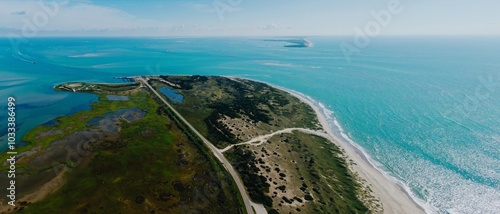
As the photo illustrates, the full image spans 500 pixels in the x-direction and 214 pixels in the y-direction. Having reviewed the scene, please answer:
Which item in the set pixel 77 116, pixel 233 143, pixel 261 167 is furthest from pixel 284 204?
pixel 77 116

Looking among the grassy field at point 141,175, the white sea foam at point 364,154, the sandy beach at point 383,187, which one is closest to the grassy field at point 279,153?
the sandy beach at point 383,187

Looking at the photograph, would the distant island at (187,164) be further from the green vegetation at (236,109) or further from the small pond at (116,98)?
the small pond at (116,98)

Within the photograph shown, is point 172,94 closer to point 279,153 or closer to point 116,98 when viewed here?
point 116,98

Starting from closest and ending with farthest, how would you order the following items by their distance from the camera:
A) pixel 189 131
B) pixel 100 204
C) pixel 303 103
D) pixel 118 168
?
pixel 100 204 < pixel 118 168 < pixel 189 131 < pixel 303 103

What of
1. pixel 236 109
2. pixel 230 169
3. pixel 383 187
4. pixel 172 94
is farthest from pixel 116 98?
pixel 383 187

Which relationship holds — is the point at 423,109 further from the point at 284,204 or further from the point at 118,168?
the point at 118,168

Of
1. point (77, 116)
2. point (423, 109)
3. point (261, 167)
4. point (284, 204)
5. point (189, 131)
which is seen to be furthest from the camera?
point (423, 109)
